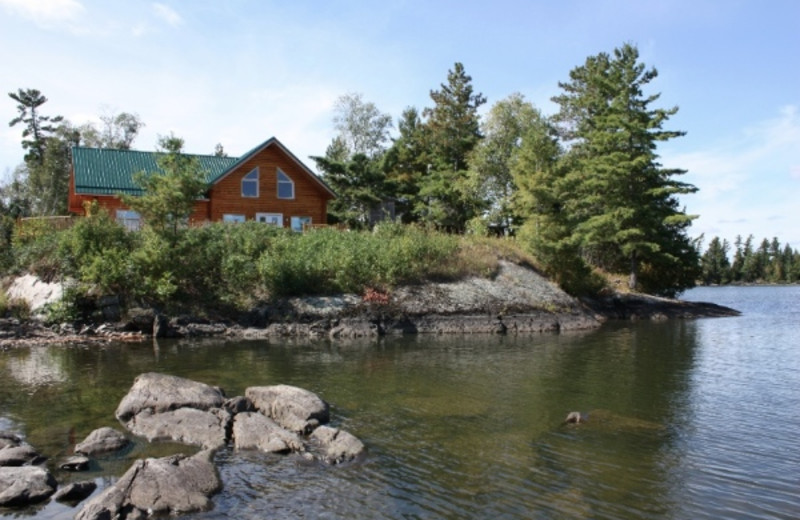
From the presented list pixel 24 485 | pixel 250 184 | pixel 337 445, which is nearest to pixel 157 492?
pixel 24 485

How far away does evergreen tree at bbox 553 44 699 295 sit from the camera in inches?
1606

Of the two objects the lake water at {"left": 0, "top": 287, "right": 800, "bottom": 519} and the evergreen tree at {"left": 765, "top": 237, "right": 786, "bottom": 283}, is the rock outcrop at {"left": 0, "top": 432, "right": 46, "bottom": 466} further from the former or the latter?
the evergreen tree at {"left": 765, "top": 237, "right": 786, "bottom": 283}

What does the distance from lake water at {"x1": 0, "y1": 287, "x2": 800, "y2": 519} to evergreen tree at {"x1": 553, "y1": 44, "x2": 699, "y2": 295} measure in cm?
1834

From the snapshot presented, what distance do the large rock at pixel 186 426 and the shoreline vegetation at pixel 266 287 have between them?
14.6 m

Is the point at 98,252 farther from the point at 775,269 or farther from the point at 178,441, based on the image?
the point at 775,269

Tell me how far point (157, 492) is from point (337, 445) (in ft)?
10.5

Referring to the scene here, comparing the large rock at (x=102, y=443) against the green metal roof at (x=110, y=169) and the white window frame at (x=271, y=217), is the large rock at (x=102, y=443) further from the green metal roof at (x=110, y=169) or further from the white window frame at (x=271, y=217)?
Result: the white window frame at (x=271, y=217)

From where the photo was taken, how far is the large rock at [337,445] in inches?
403

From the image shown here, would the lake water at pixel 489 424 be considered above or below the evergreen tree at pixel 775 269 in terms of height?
below

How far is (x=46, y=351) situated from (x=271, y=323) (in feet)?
30.0

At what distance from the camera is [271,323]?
27.9m

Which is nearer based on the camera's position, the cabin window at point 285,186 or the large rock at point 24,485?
the large rock at point 24,485

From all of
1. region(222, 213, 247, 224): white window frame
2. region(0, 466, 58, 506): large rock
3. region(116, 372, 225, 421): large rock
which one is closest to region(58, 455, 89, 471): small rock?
region(0, 466, 58, 506): large rock

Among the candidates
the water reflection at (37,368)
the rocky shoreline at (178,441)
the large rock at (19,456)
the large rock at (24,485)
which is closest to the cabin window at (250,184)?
the water reflection at (37,368)
